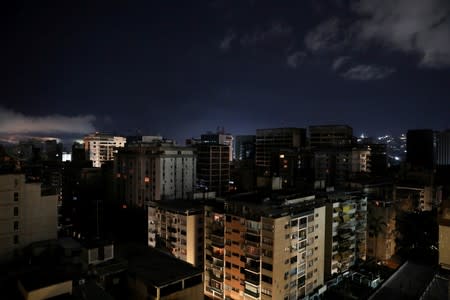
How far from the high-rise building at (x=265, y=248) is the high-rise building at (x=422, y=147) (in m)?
92.5

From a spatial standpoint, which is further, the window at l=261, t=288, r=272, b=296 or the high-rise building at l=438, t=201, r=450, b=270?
the window at l=261, t=288, r=272, b=296

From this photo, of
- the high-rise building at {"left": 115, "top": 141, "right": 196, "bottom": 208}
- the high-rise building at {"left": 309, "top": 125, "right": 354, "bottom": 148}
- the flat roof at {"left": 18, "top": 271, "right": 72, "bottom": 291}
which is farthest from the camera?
the high-rise building at {"left": 309, "top": 125, "right": 354, "bottom": 148}

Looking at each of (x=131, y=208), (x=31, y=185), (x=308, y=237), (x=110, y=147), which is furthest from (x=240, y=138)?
(x=31, y=185)

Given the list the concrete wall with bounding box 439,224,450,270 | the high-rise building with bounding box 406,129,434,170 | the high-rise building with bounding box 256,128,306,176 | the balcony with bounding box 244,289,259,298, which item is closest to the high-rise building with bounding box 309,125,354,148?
the high-rise building with bounding box 256,128,306,176

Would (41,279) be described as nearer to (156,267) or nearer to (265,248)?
(156,267)

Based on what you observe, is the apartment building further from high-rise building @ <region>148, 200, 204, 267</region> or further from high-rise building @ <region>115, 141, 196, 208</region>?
high-rise building @ <region>115, 141, 196, 208</region>

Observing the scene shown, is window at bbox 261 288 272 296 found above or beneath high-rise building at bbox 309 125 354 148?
beneath

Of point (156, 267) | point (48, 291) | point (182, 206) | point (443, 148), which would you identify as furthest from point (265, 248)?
point (443, 148)

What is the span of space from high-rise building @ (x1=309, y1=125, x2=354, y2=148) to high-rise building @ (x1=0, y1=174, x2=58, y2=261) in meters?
79.4

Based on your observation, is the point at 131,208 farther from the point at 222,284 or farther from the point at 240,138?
the point at 240,138

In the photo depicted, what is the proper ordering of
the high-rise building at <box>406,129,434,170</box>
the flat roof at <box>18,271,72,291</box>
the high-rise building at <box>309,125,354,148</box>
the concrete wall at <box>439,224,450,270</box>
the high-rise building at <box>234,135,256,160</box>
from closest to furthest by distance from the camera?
1. the flat roof at <box>18,271,72,291</box>
2. the concrete wall at <box>439,224,450,270</box>
3. the high-rise building at <box>309,125,354,148</box>
4. the high-rise building at <box>406,129,434,170</box>
5. the high-rise building at <box>234,135,256,160</box>

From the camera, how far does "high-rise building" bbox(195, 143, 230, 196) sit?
75.0m

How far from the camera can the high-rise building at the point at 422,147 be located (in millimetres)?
105625

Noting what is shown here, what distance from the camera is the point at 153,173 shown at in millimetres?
58438
